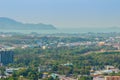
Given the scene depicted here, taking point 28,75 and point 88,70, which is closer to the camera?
point 28,75

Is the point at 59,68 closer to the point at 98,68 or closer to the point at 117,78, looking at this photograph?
the point at 98,68

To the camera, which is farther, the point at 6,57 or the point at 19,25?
the point at 19,25

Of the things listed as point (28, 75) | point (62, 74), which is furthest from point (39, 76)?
point (62, 74)

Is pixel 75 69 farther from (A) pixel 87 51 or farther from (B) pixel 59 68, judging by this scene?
(A) pixel 87 51

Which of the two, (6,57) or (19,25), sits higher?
(19,25)

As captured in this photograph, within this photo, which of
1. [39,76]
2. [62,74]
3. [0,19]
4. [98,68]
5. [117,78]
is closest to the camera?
[117,78]

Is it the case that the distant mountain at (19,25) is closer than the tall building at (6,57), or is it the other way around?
the tall building at (6,57)

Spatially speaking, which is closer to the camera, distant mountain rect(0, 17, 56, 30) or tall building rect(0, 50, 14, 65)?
tall building rect(0, 50, 14, 65)

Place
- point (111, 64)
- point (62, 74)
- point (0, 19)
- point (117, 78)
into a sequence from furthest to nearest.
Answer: point (0, 19)
point (111, 64)
point (62, 74)
point (117, 78)

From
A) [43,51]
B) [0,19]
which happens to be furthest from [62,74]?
[0,19]
